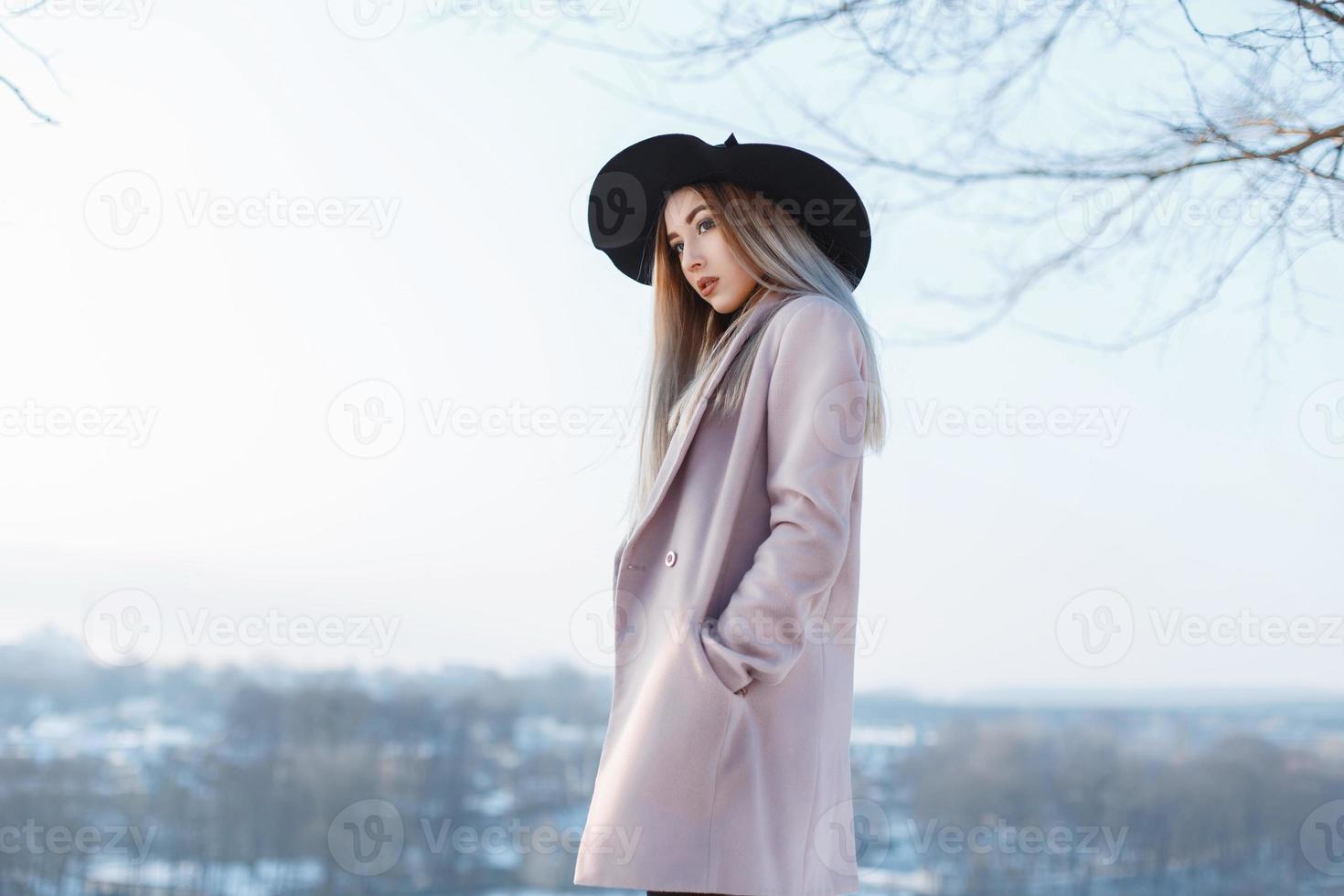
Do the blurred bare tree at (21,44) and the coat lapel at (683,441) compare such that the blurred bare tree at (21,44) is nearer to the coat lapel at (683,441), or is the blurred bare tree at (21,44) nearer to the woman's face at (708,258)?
the woman's face at (708,258)

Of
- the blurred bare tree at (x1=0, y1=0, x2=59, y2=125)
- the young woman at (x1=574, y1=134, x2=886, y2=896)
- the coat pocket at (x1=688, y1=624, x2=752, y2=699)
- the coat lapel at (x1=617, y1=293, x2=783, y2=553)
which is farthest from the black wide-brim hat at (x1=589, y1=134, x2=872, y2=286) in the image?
the blurred bare tree at (x1=0, y1=0, x2=59, y2=125)

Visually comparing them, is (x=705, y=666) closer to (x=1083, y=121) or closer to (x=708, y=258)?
(x=708, y=258)

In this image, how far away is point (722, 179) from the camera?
158cm

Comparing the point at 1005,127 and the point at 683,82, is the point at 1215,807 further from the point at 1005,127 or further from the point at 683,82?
the point at 683,82

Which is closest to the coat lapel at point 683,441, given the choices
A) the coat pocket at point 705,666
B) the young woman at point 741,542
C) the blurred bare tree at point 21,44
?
the young woman at point 741,542

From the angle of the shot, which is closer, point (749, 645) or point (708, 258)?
point (749, 645)

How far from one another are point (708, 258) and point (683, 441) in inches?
11.3

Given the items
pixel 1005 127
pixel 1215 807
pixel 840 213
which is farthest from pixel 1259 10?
pixel 1215 807

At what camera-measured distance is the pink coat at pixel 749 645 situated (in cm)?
127

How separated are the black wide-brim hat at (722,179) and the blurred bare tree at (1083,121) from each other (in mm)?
760

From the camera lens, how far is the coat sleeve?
4.18ft

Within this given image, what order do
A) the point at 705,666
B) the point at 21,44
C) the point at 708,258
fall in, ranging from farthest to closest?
the point at 21,44 → the point at 708,258 → the point at 705,666

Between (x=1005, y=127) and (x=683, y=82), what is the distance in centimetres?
73

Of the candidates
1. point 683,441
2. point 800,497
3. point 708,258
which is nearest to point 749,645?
point 800,497
